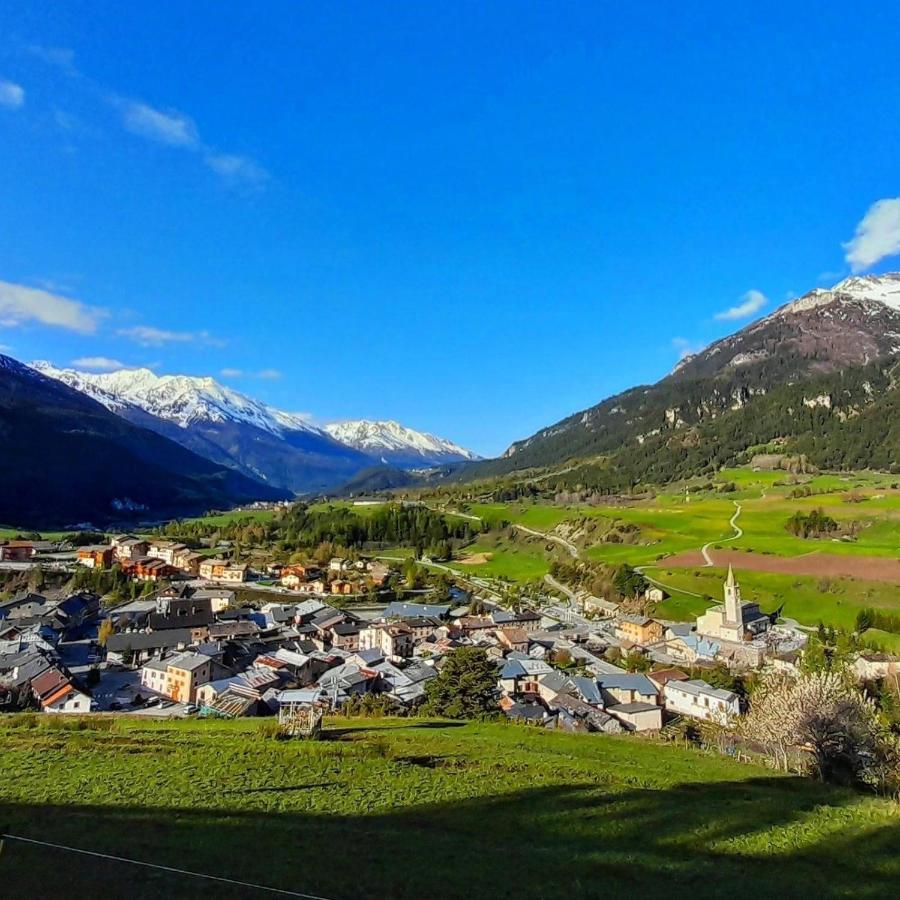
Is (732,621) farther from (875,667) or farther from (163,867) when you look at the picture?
(163,867)

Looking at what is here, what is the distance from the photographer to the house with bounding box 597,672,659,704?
4209 cm

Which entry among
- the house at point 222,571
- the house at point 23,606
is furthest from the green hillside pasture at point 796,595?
the house at point 23,606

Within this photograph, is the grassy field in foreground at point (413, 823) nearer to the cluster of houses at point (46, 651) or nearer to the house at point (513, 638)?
the cluster of houses at point (46, 651)

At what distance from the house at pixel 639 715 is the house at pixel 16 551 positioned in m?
90.3

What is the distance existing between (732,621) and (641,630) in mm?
8242

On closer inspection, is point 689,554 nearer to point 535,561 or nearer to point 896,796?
point 535,561

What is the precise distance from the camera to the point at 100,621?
209 ft

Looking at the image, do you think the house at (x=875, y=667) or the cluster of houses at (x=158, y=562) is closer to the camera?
the house at (x=875, y=667)

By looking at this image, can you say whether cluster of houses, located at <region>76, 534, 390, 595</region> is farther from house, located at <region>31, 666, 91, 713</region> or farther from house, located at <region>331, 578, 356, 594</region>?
house, located at <region>31, 666, 91, 713</region>

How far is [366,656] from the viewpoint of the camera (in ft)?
160

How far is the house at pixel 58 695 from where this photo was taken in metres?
35.8

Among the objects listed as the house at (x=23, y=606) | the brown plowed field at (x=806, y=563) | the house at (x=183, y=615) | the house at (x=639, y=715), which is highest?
the brown plowed field at (x=806, y=563)

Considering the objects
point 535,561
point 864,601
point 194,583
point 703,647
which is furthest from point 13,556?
point 864,601

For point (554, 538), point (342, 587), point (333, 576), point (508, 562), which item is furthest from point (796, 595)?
point (333, 576)
